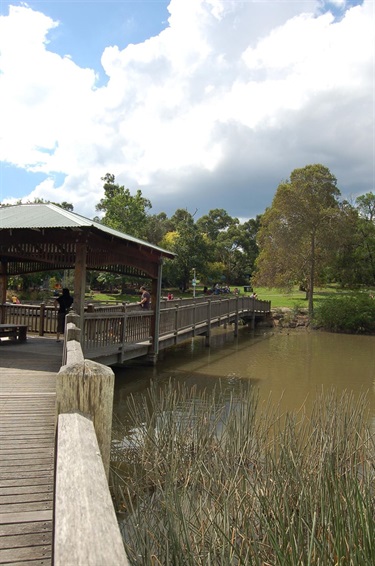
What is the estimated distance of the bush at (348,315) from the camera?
2928cm

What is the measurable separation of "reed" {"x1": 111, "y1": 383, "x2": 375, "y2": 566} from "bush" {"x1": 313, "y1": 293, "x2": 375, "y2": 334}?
83.0 ft

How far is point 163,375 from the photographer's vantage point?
1370cm

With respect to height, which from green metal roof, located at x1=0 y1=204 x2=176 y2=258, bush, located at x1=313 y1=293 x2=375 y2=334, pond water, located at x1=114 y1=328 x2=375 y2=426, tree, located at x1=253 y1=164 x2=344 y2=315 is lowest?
pond water, located at x1=114 y1=328 x2=375 y2=426

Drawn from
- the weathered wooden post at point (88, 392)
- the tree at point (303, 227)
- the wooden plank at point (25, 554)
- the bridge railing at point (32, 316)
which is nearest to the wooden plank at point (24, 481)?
the wooden plank at point (25, 554)

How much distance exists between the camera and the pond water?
11.8 m

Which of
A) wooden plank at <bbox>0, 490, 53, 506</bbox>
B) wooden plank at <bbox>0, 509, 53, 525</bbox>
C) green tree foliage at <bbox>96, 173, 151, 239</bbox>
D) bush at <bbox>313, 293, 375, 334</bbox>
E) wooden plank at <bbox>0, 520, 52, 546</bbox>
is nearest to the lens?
wooden plank at <bbox>0, 520, 52, 546</bbox>

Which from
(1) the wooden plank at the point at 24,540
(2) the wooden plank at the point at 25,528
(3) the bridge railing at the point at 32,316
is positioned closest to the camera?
(1) the wooden plank at the point at 24,540

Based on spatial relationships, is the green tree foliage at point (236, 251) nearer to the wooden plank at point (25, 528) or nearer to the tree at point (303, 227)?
the tree at point (303, 227)

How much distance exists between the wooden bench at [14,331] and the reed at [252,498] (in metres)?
6.14

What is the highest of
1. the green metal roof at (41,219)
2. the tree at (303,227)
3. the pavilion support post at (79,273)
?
the tree at (303,227)

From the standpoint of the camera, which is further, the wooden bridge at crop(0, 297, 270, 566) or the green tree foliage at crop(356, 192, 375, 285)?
the green tree foliage at crop(356, 192, 375, 285)

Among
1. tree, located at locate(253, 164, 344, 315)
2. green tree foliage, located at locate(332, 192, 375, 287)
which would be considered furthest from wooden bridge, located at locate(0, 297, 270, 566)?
green tree foliage, located at locate(332, 192, 375, 287)

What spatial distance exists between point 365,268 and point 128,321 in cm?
3296

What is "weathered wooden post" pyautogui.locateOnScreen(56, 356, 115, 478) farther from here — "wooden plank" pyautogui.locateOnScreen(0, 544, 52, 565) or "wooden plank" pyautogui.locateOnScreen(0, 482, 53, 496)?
"wooden plank" pyautogui.locateOnScreen(0, 482, 53, 496)
